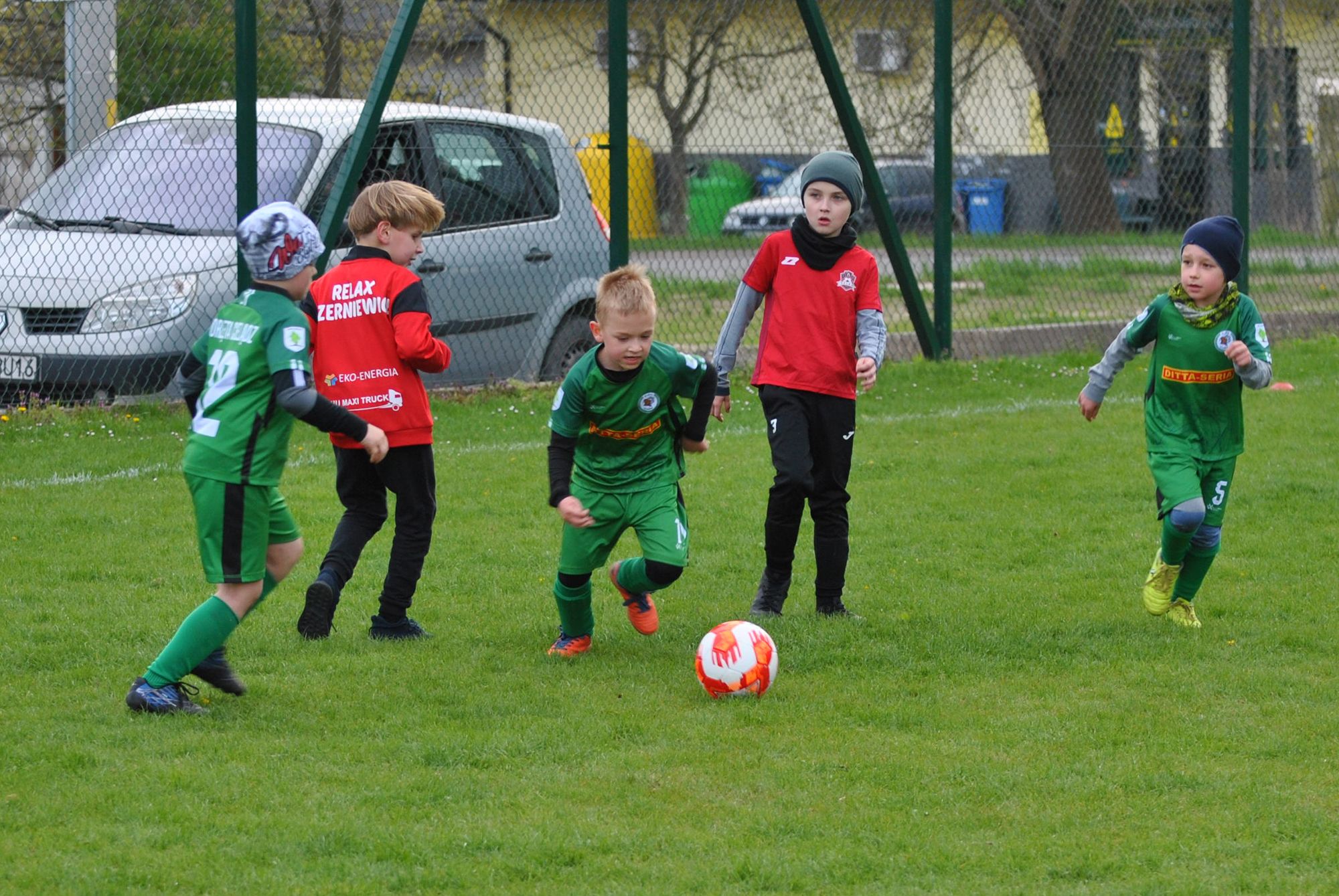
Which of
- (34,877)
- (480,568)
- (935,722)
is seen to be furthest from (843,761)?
(480,568)

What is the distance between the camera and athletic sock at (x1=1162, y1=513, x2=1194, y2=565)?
216 inches

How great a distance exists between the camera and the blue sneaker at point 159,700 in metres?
4.52

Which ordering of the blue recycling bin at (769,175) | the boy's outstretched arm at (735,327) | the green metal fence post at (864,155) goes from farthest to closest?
1. the blue recycling bin at (769,175)
2. the green metal fence post at (864,155)
3. the boy's outstretched arm at (735,327)

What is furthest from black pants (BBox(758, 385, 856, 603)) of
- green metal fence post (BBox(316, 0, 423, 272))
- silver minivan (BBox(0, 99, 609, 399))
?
green metal fence post (BBox(316, 0, 423, 272))

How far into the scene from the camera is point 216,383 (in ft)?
14.9

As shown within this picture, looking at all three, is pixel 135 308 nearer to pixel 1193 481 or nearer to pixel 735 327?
pixel 735 327

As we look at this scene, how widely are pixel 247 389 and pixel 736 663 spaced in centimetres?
159

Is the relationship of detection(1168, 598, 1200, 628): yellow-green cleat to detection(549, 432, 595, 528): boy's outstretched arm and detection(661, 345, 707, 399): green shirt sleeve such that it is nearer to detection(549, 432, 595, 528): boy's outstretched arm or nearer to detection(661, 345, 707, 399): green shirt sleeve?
detection(661, 345, 707, 399): green shirt sleeve

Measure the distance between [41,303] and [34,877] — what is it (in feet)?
20.3

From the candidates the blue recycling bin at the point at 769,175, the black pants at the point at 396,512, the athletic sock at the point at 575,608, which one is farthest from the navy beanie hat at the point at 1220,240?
the blue recycling bin at the point at 769,175

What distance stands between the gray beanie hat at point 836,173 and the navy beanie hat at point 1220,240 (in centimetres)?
113

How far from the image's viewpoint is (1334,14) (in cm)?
1409

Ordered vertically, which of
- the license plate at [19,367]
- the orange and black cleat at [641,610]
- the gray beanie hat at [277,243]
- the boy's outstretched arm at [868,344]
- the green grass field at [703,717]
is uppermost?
the gray beanie hat at [277,243]

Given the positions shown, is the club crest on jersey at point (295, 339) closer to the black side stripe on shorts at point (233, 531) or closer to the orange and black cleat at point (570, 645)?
the black side stripe on shorts at point (233, 531)
